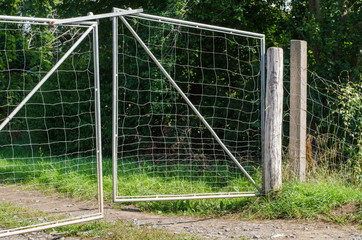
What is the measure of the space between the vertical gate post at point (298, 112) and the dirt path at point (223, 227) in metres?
1.06

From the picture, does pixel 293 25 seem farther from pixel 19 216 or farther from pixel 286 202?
pixel 19 216

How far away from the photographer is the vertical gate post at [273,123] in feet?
18.4

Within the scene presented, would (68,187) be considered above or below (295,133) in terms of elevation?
below

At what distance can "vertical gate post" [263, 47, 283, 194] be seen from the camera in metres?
5.60

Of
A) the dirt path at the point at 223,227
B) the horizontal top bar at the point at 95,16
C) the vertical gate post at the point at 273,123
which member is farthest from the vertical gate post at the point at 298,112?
the horizontal top bar at the point at 95,16

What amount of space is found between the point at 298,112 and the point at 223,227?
2049 mm

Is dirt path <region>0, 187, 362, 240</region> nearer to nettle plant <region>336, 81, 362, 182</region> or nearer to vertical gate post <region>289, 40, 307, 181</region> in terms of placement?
vertical gate post <region>289, 40, 307, 181</region>

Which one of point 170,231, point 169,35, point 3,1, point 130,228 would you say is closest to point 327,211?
point 170,231

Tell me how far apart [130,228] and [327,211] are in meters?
2.48

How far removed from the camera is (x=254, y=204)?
218 inches

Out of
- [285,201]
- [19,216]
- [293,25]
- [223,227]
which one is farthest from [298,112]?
[293,25]

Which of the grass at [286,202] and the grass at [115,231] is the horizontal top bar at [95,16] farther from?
the grass at [115,231]

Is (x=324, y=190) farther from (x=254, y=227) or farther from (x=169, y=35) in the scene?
(x=169, y=35)

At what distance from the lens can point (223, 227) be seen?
500 cm
